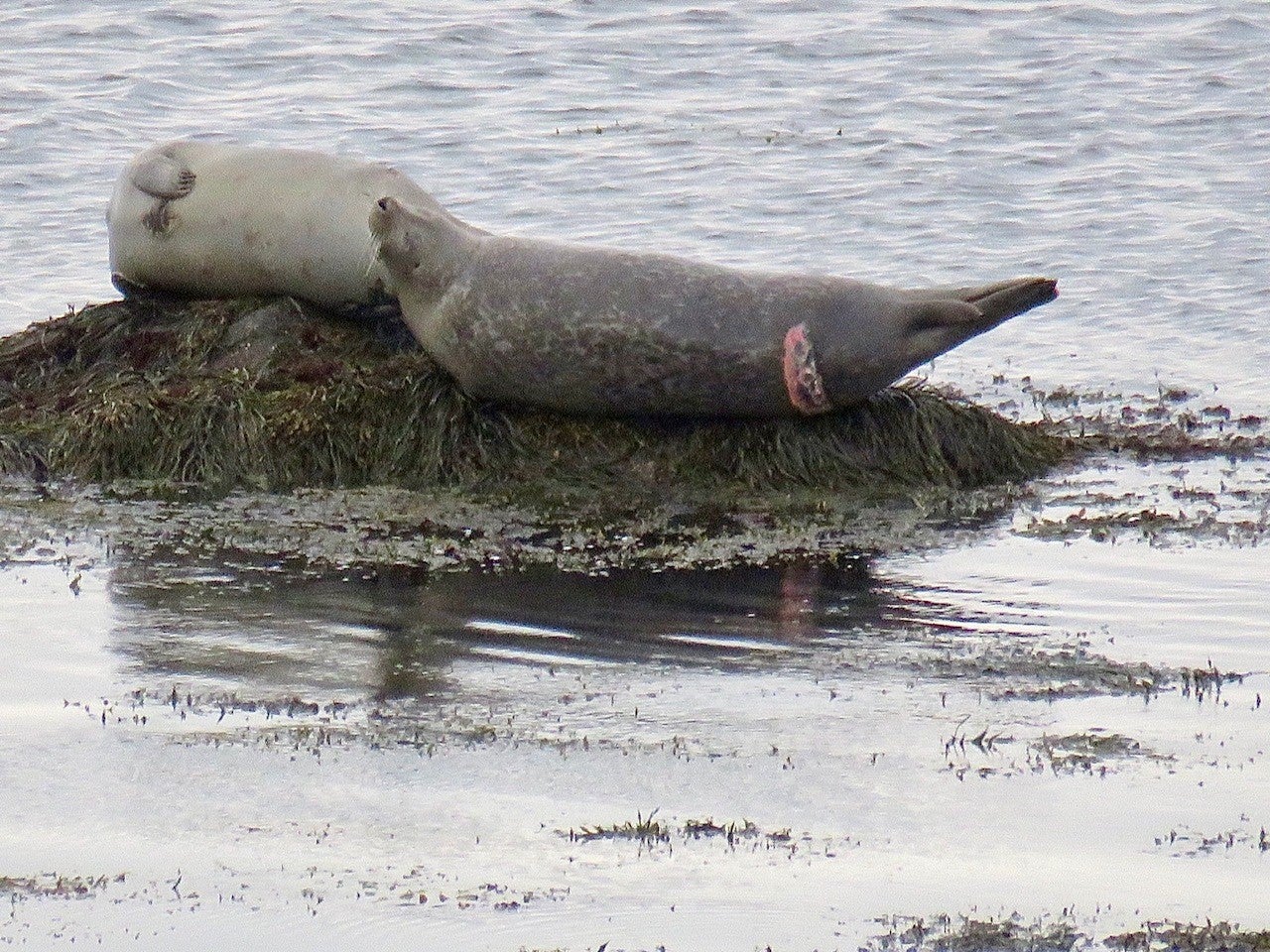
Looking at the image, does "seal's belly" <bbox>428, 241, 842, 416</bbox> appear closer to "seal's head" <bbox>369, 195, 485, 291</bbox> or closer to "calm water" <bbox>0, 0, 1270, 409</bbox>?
"seal's head" <bbox>369, 195, 485, 291</bbox>

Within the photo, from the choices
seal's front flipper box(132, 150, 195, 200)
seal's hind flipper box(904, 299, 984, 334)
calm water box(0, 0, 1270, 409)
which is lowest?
calm water box(0, 0, 1270, 409)

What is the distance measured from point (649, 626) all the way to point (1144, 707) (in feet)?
4.23

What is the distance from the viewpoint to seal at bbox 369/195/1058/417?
7.07 meters

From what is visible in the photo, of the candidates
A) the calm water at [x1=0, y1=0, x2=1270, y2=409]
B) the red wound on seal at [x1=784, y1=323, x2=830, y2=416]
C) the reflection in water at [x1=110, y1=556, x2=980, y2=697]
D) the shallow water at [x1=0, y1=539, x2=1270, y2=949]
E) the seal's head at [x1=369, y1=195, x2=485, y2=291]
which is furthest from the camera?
the calm water at [x1=0, y1=0, x2=1270, y2=409]

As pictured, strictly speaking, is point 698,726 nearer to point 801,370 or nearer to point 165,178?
point 801,370

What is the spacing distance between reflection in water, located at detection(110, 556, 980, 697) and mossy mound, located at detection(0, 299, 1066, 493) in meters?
0.94

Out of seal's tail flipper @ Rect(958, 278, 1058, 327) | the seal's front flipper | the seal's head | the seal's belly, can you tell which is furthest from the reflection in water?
the seal's front flipper

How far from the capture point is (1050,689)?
4.92 meters

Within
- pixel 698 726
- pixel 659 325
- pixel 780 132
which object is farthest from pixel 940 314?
pixel 780 132

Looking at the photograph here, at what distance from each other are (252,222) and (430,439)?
1078mm

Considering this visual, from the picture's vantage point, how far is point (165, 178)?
26.1ft

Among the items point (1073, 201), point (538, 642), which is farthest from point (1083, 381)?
point (538, 642)

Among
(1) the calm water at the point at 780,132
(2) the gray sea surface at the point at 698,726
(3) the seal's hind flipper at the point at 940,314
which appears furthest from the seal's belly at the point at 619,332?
(1) the calm water at the point at 780,132

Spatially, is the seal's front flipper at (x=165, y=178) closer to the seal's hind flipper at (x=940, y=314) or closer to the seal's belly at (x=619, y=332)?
the seal's belly at (x=619, y=332)
